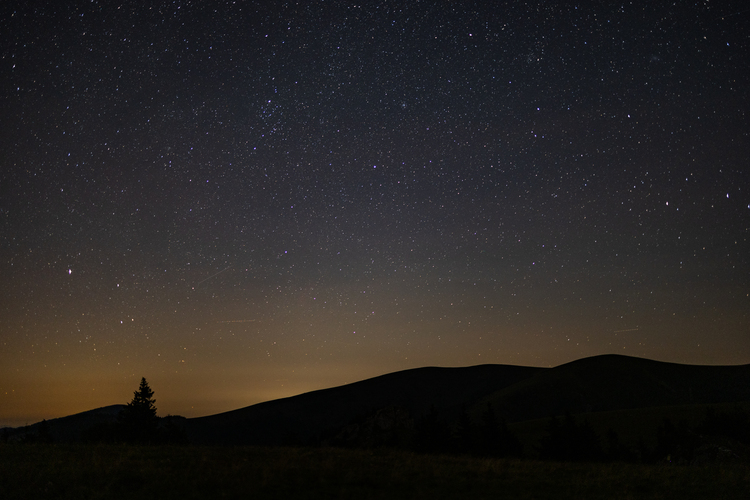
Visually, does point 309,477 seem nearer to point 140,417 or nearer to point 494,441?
point 494,441

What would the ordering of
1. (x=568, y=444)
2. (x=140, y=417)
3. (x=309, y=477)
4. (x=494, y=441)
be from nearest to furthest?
(x=309, y=477)
(x=568, y=444)
(x=494, y=441)
(x=140, y=417)

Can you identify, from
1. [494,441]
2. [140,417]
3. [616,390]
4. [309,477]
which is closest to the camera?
[309,477]

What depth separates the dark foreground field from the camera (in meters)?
12.6

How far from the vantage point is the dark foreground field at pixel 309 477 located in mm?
12617

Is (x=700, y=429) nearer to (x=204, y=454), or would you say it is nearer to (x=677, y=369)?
(x=204, y=454)

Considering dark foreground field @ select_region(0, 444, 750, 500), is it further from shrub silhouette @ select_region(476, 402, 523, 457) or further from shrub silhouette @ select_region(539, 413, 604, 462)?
shrub silhouette @ select_region(476, 402, 523, 457)

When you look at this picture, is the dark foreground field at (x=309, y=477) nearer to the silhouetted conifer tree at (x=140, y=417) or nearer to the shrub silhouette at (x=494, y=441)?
the shrub silhouette at (x=494, y=441)

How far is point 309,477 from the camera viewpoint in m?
13.9

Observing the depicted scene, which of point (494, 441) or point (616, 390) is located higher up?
point (494, 441)

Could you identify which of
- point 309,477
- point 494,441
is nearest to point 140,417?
point 494,441

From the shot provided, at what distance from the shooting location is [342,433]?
83.6 metres

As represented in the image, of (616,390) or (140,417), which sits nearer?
(140,417)

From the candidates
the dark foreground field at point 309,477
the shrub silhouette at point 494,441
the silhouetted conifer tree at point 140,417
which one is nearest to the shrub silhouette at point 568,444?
the shrub silhouette at point 494,441

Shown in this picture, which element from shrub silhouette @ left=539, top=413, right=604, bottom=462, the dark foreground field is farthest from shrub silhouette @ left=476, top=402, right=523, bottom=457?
the dark foreground field
